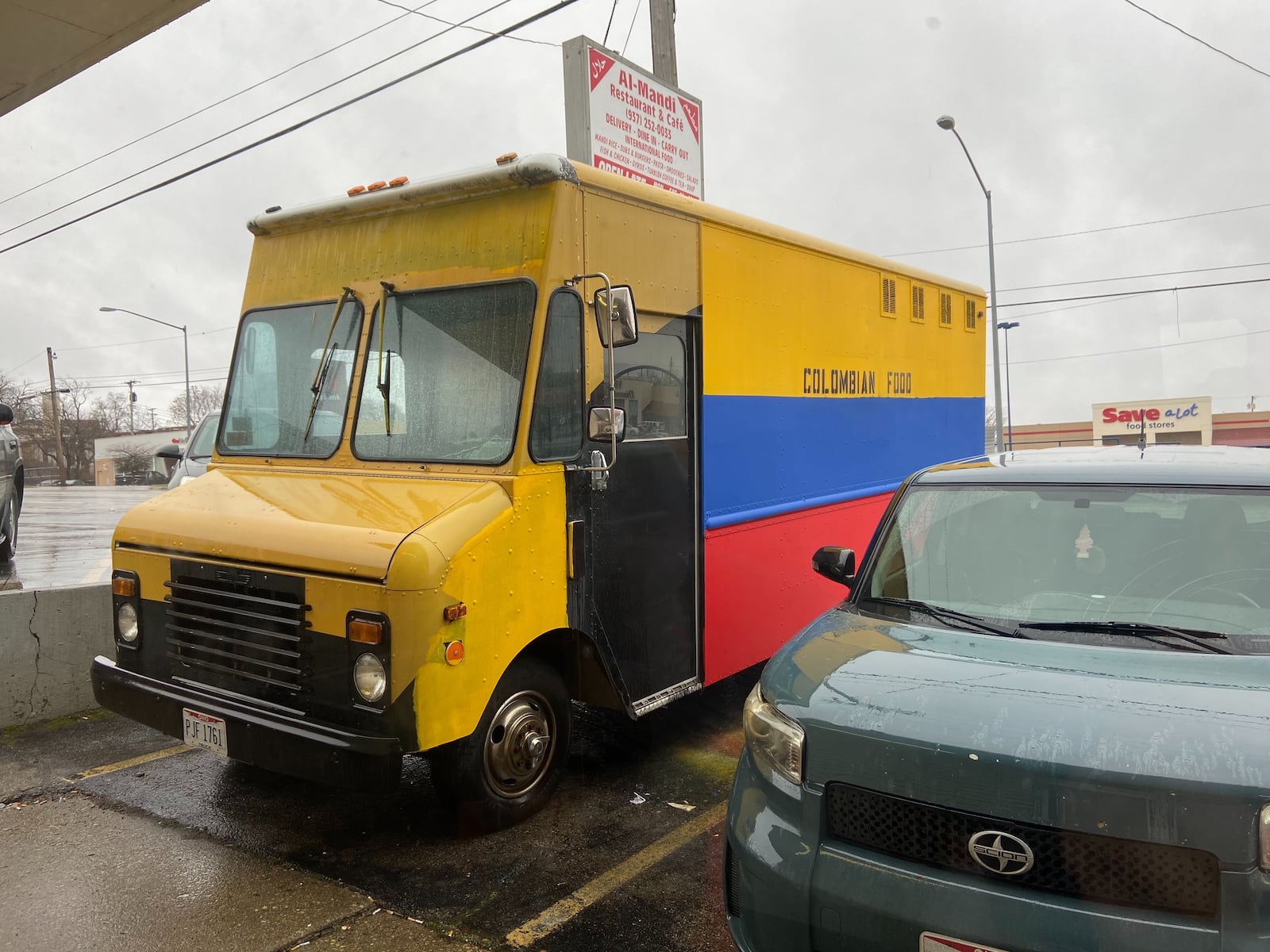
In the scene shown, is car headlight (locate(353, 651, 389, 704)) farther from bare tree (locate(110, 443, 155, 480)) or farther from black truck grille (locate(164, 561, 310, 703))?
bare tree (locate(110, 443, 155, 480))

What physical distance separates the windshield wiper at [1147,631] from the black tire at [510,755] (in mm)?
2310

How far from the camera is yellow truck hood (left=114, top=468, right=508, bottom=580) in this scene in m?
3.94

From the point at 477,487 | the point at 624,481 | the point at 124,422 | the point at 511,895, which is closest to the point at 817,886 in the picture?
the point at 511,895

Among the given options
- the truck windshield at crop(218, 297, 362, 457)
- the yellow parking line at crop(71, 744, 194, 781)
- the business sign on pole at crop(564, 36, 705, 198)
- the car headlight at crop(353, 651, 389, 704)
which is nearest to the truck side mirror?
the truck windshield at crop(218, 297, 362, 457)

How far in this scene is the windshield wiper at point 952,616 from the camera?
3.26 meters

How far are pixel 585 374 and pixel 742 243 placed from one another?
1.82m

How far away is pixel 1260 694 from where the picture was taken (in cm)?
261

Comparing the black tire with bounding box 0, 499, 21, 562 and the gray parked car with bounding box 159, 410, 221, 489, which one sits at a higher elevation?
the gray parked car with bounding box 159, 410, 221, 489

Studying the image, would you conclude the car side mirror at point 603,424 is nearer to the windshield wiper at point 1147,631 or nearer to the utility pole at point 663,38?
the windshield wiper at point 1147,631

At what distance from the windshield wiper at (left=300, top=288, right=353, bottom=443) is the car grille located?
3.47 meters

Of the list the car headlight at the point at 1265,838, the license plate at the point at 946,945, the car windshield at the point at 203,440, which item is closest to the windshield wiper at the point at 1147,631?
the car headlight at the point at 1265,838

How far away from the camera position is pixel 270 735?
4031 millimetres

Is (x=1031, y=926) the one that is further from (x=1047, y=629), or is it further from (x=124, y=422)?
(x=124, y=422)

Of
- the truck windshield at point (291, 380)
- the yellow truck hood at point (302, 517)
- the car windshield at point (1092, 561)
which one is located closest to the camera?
the car windshield at point (1092, 561)
